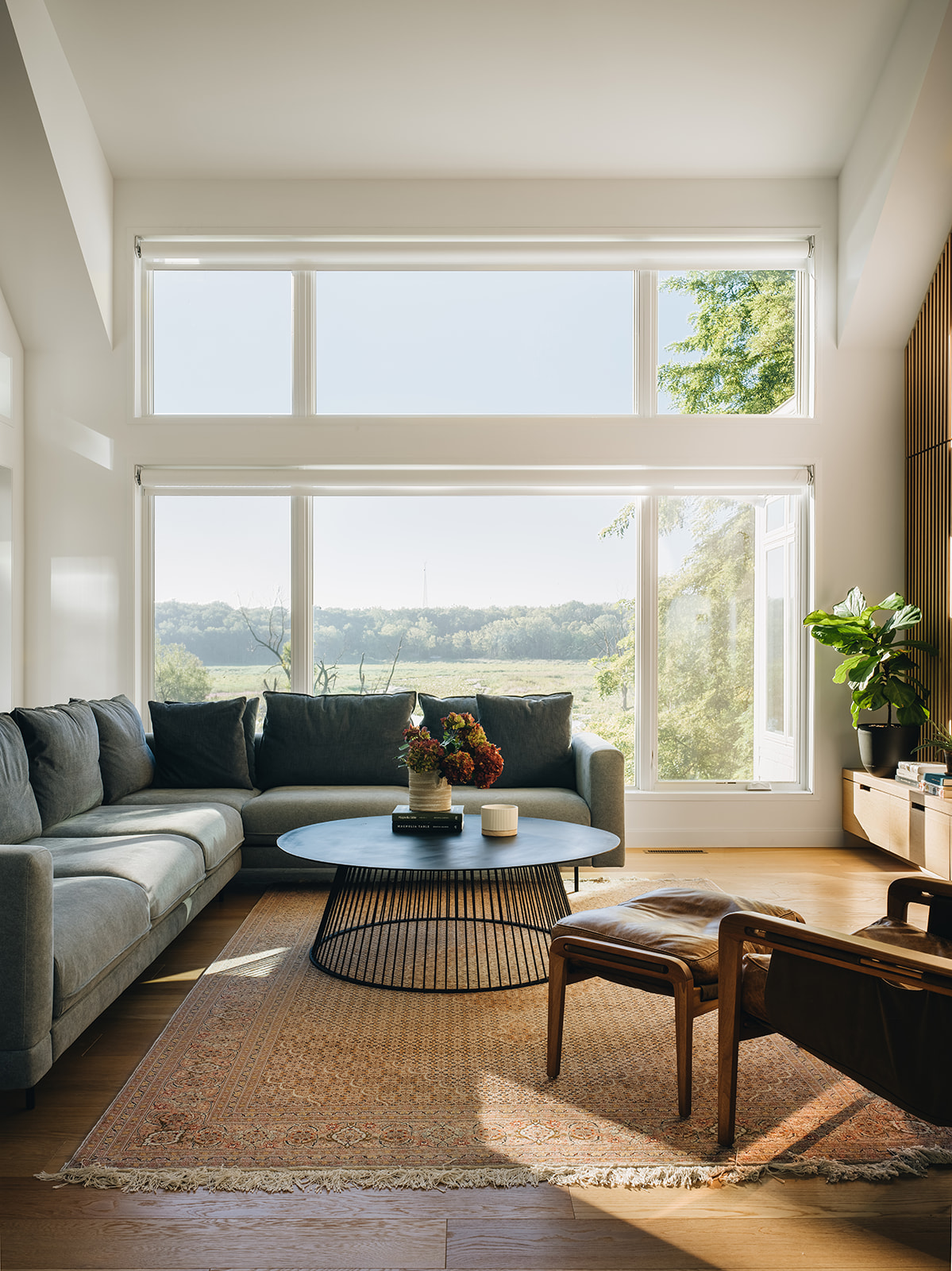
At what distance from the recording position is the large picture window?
19.1ft

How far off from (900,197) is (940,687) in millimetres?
2573

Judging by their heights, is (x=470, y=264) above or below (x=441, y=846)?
above

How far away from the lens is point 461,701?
17.0 feet

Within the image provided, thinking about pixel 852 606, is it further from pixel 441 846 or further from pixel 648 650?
pixel 441 846

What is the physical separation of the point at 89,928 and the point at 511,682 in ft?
11.8

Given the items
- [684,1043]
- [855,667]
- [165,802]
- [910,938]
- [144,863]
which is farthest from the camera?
[855,667]

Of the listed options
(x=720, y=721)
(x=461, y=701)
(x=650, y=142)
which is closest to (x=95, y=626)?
(x=461, y=701)

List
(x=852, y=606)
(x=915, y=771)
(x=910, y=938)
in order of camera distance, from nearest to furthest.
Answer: (x=910, y=938)
(x=915, y=771)
(x=852, y=606)

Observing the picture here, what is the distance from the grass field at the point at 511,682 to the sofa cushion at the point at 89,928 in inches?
116

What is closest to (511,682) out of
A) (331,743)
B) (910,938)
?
(331,743)

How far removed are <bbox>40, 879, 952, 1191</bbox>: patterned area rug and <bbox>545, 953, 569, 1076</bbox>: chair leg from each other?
6 cm

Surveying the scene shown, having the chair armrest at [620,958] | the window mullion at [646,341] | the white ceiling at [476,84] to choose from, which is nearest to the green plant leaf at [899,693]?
the window mullion at [646,341]

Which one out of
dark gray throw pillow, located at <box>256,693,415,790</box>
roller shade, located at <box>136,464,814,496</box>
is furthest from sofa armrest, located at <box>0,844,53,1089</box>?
roller shade, located at <box>136,464,814,496</box>

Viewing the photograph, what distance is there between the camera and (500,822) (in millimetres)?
3596
